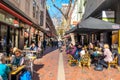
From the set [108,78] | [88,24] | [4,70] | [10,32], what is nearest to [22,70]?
[4,70]

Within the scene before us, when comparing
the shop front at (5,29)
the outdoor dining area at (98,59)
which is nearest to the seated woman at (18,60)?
the outdoor dining area at (98,59)

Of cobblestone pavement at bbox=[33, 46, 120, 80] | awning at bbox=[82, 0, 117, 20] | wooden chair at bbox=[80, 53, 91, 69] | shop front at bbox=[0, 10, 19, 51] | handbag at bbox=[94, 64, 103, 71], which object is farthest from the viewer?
awning at bbox=[82, 0, 117, 20]

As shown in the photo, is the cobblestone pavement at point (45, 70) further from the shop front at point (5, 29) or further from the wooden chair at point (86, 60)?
the shop front at point (5, 29)

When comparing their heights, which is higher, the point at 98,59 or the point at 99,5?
the point at 99,5

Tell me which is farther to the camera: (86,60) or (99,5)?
(99,5)

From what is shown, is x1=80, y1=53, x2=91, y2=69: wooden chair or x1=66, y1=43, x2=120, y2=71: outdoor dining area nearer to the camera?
x1=66, y1=43, x2=120, y2=71: outdoor dining area

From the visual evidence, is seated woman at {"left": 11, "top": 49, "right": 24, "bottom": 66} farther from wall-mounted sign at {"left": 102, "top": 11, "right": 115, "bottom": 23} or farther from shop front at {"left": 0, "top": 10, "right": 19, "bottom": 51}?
wall-mounted sign at {"left": 102, "top": 11, "right": 115, "bottom": 23}

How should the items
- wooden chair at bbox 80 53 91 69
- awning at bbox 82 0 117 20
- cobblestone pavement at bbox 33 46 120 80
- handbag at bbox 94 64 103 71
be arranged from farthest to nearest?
1. awning at bbox 82 0 117 20
2. wooden chair at bbox 80 53 91 69
3. handbag at bbox 94 64 103 71
4. cobblestone pavement at bbox 33 46 120 80

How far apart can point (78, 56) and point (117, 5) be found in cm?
462

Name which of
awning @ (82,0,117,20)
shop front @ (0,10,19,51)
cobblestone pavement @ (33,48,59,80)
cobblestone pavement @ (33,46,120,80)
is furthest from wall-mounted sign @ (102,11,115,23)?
shop front @ (0,10,19,51)

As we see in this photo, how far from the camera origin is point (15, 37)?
1039 inches

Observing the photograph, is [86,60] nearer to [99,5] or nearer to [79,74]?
[79,74]

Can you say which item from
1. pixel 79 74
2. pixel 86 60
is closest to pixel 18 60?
pixel 79 74

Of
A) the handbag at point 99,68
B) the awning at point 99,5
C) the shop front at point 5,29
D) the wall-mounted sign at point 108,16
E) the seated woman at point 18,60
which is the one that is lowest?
the handbag at point 99,68
